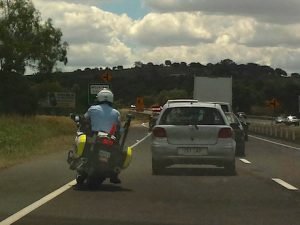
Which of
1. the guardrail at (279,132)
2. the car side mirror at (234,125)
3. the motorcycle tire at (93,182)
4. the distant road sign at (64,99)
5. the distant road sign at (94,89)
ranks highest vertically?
the distant road sign at (94,89)

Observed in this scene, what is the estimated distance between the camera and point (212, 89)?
142 feet

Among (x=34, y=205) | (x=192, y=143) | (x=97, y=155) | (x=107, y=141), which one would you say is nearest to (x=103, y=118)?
(x=107, y=141)

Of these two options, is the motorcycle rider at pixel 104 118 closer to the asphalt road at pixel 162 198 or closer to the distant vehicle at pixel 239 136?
the asphalt road at pixel 162 198

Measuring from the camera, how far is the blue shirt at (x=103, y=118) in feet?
42.4

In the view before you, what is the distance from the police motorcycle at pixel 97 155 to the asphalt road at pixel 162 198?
339 mm

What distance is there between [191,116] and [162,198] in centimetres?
502

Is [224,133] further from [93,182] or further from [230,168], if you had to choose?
[93,182]

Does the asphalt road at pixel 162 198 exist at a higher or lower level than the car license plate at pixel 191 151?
lower

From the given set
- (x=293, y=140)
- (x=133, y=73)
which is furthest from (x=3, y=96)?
(x=133, y=73)

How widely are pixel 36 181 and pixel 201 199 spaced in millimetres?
4250

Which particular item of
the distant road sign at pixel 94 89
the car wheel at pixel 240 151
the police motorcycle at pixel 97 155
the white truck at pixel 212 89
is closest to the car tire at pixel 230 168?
the police motorcycle at pixel 97 155

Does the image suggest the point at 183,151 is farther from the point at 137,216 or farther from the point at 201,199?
the point at 137,216

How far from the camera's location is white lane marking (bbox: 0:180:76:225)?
9242 mm

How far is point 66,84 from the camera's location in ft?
423
